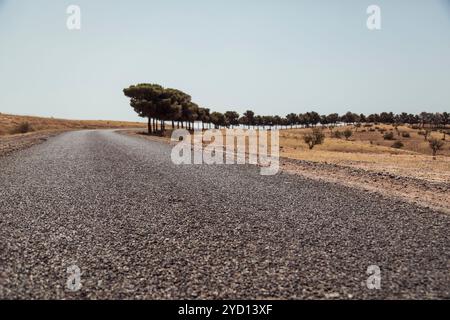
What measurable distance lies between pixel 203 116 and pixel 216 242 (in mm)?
123753

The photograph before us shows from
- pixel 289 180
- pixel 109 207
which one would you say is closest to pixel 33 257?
pixel 109 207

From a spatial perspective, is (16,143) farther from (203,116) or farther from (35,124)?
(203,116)

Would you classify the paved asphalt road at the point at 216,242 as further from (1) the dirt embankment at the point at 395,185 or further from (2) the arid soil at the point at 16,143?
(2) the arid soil at the point at 16,143

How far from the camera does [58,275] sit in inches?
224

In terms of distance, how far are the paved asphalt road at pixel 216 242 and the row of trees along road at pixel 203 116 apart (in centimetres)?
6421

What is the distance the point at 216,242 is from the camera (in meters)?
7.25

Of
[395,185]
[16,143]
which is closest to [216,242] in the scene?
[395,185]

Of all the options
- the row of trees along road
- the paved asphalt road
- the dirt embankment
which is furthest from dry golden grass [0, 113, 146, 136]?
the paved asphalt road

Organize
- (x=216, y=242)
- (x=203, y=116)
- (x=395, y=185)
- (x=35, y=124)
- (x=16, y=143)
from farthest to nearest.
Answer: (x=203, y=116)
(x=35, y=124)
(x=16, y=143)
(x=395, y=185)
(x=216, y=242)

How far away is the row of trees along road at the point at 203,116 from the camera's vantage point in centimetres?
7681

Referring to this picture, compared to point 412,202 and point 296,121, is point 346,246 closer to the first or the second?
point 412,202

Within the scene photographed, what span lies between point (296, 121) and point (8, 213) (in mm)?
185276

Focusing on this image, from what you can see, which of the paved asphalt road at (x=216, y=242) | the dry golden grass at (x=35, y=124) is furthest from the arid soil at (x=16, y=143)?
the dry golden grass at (x=35, y=124)
